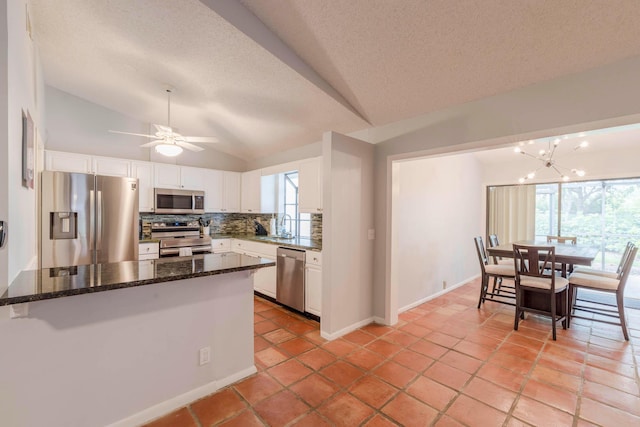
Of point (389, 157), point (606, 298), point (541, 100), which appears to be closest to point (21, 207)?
point (389, 157)

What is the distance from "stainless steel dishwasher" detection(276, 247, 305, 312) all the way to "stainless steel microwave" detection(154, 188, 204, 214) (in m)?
1.99

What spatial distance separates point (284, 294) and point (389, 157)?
2.33m

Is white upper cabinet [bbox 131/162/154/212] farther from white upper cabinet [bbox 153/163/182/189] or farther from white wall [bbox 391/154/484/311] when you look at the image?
white wall [bbox 391/154/484/311]

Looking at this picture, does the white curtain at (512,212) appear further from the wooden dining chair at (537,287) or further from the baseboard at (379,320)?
the baseboard at (379,320)

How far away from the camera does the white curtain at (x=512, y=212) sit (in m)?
5.62

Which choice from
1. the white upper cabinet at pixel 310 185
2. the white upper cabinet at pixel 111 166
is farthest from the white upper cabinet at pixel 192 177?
the white upper cabinet at pixel 310 185

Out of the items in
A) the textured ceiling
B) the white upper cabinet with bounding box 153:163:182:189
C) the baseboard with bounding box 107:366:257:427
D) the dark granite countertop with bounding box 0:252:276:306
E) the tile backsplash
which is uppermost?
the textured ceiling

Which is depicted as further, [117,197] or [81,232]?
[117,197]

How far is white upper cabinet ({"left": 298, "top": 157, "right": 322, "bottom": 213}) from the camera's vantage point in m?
3.74

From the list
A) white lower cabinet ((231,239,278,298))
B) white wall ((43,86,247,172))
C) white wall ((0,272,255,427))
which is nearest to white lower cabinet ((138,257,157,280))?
white wall ((0,272,255,427))

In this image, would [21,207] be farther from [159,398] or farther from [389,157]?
[389,157]

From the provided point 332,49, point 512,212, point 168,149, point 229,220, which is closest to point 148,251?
point 229,220

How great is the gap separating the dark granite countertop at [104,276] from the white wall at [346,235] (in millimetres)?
1044

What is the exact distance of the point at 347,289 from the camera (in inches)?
125
